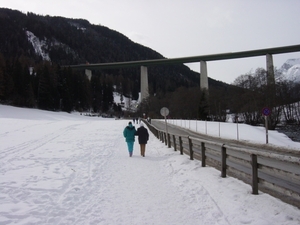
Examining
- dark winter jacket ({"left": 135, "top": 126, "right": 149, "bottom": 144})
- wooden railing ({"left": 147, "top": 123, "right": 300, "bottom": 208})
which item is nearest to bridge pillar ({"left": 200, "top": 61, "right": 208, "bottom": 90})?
dark winter jacket ({"left": 135, "top": 126, "right": 149, "bottom": 144})

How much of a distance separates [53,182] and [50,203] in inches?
79.5

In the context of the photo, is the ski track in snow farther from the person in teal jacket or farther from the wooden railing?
the person in teal jacket

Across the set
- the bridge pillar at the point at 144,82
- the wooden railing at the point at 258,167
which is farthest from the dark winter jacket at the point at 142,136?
the bridge pillar at the point at 144,82

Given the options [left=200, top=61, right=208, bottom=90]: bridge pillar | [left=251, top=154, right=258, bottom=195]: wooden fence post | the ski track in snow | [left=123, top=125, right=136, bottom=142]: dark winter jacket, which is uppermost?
[left=200, top=61, right=208, bottom=90]: bridge pillar

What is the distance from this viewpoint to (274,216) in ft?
16.0

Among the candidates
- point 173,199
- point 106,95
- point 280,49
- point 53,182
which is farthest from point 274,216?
point 106,95

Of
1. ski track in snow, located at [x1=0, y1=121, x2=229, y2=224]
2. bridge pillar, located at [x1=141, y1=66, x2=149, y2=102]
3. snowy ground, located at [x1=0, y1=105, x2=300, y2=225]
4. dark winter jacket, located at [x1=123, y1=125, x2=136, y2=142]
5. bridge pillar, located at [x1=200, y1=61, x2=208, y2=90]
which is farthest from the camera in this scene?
bridge pillar, located at [x1=141, y1=66, x2=149, y2=102]

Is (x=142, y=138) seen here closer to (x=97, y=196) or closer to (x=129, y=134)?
(x=129, y=134)

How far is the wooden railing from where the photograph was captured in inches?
206

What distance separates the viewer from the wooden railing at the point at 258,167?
17.2 feet

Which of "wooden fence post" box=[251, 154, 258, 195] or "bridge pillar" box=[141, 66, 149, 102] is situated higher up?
"bridge pillar" box=[141, 66, 149, 102]

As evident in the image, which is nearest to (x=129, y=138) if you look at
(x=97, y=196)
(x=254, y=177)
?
(x=97, y=196)

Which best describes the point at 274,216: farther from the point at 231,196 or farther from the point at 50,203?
the point at 50,203

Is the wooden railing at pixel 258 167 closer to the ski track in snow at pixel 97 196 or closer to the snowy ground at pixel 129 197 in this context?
the snowy ground at pixel 129 197
